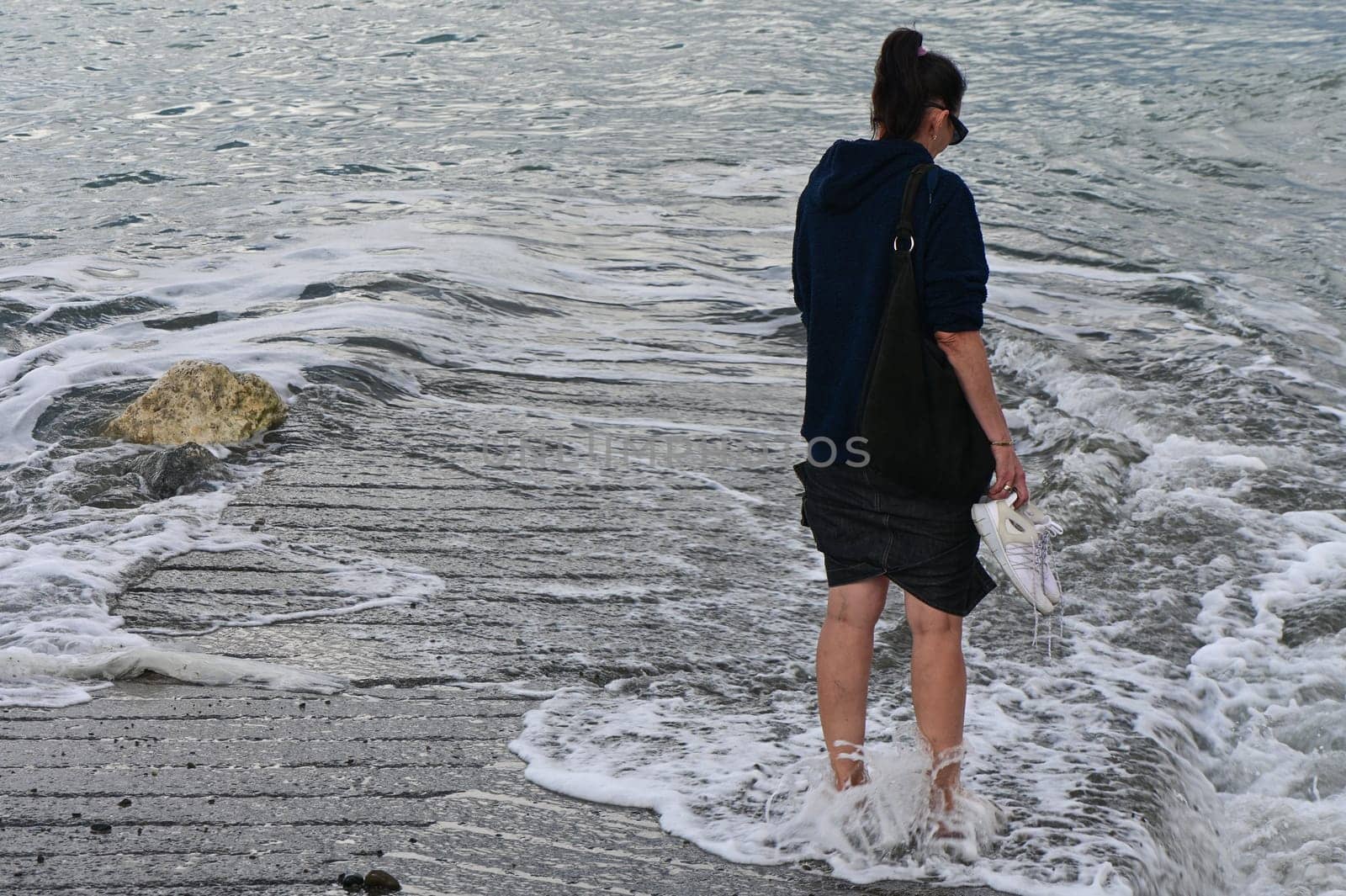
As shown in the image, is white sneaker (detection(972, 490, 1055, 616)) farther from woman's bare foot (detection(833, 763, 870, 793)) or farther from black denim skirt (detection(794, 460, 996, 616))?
woman's bare foot (detection(833, 763, 870, 793))

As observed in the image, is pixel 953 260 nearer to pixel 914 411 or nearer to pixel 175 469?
pixel 914 411

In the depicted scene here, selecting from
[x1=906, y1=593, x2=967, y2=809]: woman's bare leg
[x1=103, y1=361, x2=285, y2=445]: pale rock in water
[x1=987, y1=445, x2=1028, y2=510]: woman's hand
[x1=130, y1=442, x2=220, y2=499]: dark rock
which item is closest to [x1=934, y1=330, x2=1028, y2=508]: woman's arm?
[x1=987, y1=445, x2=1028, y2=510]: woman's hand

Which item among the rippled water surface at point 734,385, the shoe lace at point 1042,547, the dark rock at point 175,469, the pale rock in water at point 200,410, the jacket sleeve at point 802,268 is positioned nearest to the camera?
the shoe lace at point 1042,547

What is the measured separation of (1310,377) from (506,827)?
22.5 ft

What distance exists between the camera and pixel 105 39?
24.3 m

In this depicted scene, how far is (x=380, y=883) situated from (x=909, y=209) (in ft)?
6.87

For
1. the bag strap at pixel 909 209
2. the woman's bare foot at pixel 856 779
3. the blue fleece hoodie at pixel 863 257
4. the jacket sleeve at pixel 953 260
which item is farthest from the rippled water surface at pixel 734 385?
the bag strap at pixel 909 209

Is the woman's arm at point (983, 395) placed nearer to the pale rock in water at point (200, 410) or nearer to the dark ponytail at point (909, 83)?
the dark ponytail at point (909, 83)

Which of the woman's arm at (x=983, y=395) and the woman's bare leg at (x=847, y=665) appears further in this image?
the woman's bare leg at (x=847, y=665)

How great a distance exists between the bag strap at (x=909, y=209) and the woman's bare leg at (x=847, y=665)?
875 millimetres

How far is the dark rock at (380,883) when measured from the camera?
2.96 metres

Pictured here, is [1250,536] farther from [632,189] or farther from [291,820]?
[632,189]

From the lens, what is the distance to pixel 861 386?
9.88 ft

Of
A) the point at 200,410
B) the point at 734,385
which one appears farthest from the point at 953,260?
the point at 734,385
